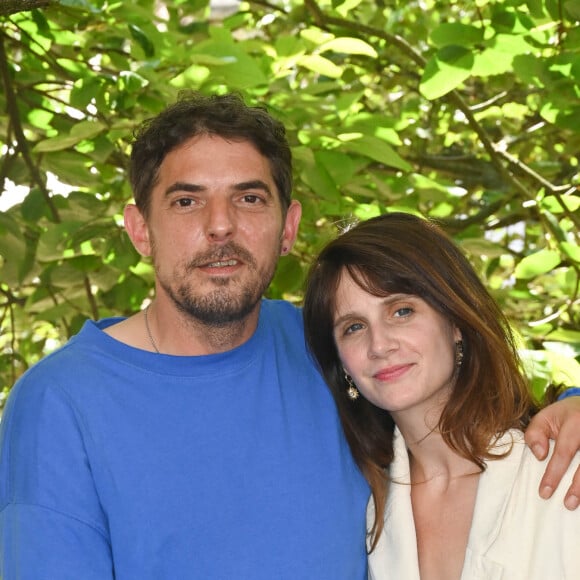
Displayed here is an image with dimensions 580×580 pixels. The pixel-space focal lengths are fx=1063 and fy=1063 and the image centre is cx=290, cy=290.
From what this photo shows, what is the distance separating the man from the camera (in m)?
1.98

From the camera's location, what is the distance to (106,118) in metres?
→ 2.71

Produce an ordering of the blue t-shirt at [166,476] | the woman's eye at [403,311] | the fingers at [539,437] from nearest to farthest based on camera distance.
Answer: the blue t-shirt at [166,476] < the fingers at [539,437] < the woman's eye at [403,311]

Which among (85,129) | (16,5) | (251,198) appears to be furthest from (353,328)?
(16,5)

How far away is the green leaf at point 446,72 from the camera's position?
2568 millimetres

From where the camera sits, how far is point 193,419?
212cm

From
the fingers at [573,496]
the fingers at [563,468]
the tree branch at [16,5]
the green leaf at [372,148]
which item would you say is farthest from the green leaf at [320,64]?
the fingers at [573,496]

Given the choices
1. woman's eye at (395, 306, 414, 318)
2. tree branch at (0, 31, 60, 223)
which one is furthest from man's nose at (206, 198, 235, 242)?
tree branch at (0, 31, 60, 223)

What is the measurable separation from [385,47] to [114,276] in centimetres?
158

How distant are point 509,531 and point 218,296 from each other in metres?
0.75

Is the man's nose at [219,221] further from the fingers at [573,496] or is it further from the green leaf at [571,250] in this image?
the green leaf at [571,250]

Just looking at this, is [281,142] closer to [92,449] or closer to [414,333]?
[414,333]

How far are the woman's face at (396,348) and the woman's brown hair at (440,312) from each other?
0.08 ft

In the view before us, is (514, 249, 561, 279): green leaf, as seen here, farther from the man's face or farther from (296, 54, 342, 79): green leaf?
the man's face

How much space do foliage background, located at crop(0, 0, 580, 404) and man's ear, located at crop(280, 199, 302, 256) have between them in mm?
193
